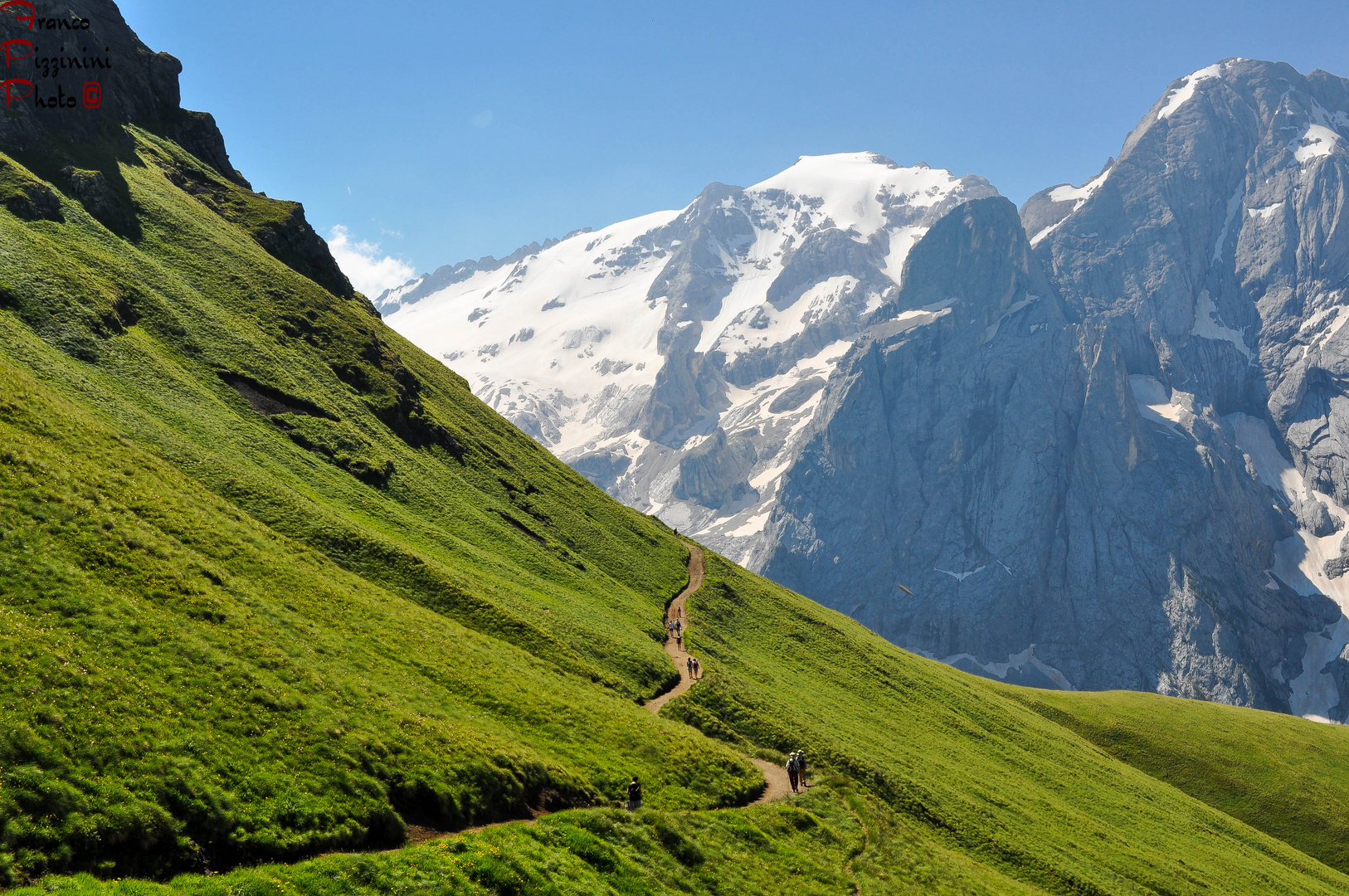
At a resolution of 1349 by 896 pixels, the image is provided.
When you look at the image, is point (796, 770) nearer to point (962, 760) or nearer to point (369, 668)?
point (369, 668)

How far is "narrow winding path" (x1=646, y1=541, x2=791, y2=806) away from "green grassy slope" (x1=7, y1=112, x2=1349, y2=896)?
58.6 inches

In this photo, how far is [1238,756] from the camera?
103500 millimetres

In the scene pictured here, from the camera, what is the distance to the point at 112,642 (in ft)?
88.6

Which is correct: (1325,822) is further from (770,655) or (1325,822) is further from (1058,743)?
(770,655)

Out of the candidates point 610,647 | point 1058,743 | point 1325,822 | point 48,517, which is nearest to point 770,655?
point 610,647

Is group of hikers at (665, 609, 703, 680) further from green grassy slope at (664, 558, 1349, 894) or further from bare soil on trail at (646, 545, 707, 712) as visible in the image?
green grassy slope at (664, 558, 1349, 894)

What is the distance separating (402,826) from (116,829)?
338 inches

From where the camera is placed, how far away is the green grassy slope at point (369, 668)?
77.5 feet

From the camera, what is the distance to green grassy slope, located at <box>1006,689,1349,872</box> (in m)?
94.6

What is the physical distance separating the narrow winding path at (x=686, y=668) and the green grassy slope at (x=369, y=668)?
1489 mm

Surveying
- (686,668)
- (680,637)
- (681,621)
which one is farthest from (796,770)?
(681,621)

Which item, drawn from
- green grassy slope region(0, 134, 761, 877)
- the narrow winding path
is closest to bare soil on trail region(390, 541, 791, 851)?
the narrow winding path

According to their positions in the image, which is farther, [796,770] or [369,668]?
[796,770]

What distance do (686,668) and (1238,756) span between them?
89952 mm
